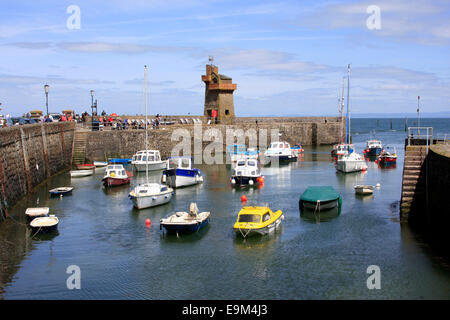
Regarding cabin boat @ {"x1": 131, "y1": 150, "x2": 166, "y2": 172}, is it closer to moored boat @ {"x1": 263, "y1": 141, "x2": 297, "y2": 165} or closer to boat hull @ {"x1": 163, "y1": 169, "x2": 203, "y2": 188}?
boat hull @ {"x1": 163, "y1": 169, "x2": 203, "y2": 188}

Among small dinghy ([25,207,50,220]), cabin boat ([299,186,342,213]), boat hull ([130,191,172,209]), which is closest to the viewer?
small dinghy ([25,207,50,220])

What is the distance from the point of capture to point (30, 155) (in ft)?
129

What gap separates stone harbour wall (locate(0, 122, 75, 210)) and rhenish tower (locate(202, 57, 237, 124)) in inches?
939

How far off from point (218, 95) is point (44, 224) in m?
50.3

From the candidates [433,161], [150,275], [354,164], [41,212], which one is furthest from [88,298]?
[354,164]

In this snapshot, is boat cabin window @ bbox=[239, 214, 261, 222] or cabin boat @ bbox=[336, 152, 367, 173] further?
cabin boat @ bbox=[336, 152, 367, 173]

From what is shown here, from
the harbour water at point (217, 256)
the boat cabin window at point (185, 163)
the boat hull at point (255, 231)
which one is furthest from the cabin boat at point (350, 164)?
the boat hull at point (255, 231)

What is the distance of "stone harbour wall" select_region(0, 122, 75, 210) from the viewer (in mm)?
31406

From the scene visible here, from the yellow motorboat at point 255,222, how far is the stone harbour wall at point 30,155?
14.3 meters

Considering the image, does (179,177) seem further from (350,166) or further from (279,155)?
(279,155)

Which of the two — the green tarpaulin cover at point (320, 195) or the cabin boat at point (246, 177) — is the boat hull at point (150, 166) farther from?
the green tarpaulin cover at point (320, 195)

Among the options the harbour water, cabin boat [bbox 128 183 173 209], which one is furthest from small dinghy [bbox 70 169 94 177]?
cabin boat [bbox 128 183 173 209]

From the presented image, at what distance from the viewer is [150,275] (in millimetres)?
20547
